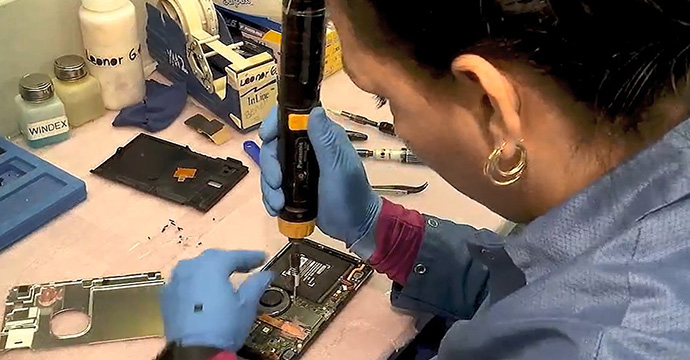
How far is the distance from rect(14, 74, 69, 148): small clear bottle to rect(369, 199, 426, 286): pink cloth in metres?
0.45

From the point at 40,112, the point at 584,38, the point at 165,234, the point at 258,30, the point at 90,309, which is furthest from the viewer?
the point at 258,30

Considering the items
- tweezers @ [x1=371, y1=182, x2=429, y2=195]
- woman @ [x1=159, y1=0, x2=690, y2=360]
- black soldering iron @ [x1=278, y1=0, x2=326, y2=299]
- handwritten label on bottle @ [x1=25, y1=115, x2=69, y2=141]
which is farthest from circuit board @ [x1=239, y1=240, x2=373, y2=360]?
handwritten label on bottle @ [x1=25, y1=115, x2=69, y2=141]

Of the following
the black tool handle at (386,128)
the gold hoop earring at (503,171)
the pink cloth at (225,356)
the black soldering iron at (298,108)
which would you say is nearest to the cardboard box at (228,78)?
the black tool handle at (386,128)

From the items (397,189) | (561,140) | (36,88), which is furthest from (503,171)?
(36,88)

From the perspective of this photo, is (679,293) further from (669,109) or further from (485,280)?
(485,280)

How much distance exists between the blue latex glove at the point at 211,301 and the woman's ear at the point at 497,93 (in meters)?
0.36

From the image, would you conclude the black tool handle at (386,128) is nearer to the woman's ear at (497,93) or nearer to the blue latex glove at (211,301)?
the blue latex glove at (211,301)

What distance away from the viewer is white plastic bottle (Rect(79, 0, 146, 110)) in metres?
1.12

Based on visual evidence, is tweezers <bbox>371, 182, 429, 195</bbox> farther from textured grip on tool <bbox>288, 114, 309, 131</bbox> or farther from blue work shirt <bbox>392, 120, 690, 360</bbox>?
blue work shirt <bbox>392, 120, 690, 360</bbox>

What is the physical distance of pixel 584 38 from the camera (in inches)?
19.5

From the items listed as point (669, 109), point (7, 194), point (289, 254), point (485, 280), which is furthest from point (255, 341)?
point (669, 109)

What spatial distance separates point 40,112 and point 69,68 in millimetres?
72

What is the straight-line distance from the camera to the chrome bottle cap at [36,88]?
1.07 m

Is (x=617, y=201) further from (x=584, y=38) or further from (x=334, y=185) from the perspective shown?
(x=334, y=185)
